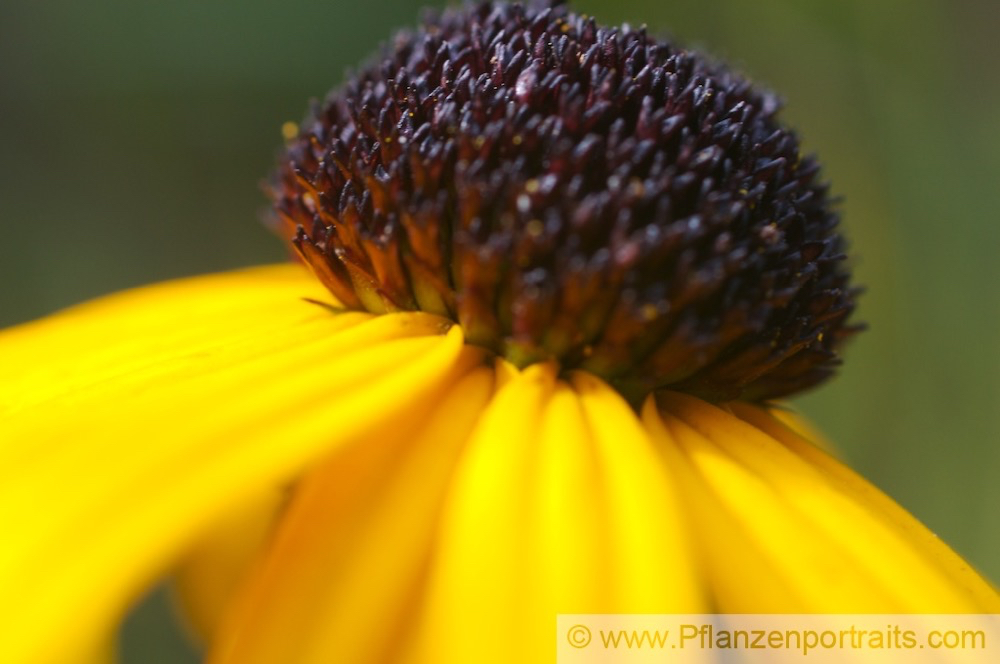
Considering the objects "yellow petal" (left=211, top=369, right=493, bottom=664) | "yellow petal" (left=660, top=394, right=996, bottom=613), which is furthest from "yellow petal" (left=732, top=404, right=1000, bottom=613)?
"yellow petal" (left=211, top=369, right=493, bottom=664)

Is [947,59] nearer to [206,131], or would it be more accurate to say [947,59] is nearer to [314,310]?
[206,131]

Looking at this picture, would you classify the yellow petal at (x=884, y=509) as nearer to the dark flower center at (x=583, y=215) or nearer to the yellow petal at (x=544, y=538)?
the dark flower center at (x=583, y=215)

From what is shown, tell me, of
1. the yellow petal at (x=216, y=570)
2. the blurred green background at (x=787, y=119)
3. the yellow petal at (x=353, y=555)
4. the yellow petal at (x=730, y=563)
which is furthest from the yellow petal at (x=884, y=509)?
the blurred green background at (x=787, y=119)

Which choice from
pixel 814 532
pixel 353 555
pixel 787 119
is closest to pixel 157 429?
pixel 353 555

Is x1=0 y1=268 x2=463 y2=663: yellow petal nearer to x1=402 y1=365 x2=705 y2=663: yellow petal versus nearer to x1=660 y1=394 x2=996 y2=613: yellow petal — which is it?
x1=402 y1=365 x2=705 y2=663: yellow petal

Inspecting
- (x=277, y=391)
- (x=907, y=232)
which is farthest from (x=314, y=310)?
(x=907, y=232)

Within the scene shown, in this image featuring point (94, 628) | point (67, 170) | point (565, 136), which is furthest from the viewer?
point (67, 170)

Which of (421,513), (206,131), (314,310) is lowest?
(421,513)
